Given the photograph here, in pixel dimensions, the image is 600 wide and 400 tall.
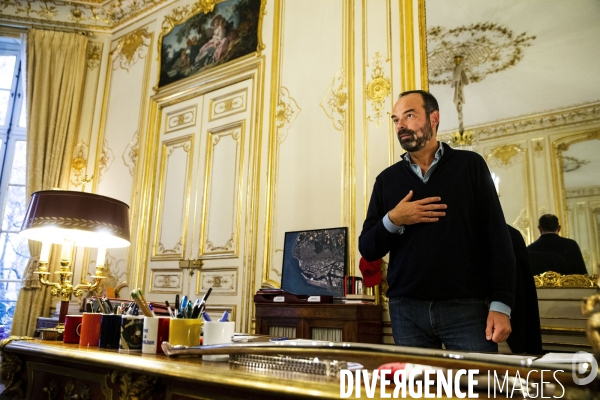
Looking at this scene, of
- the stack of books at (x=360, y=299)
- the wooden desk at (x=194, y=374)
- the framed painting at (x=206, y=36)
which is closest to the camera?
the wooden desk at (x=194, y=374)

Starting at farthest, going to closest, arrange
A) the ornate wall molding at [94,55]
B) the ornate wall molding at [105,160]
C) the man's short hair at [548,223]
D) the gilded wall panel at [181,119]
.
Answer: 1. the ornate wall molding at [94,55]
2. the ornate wall molding at [105,160]
3. the gilded wall panel at [181,119]
4. the man's short hair at [548,223]

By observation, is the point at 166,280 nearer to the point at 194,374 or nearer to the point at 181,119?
the point at 181,119

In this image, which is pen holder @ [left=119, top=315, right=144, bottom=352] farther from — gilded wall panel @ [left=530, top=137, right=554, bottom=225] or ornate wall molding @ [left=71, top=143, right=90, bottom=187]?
ornate wall molding @ [left=71, top=143, right=90, bottom=187]

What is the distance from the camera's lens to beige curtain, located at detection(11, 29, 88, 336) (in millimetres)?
4512

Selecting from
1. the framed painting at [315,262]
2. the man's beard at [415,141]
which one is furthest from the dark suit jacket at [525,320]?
the framed painting at [315,262]

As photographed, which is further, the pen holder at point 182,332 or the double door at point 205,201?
the double door at point 205,201

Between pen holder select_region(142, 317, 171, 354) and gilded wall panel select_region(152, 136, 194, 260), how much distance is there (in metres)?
3.02

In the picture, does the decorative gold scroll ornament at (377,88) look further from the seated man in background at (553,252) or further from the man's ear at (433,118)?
the man's ear at (433,118)

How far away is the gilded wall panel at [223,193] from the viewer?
377cm

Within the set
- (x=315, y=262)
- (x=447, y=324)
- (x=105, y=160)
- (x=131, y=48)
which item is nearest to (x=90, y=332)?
(x=447, y=324)

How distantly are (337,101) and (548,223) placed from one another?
66.6 inches

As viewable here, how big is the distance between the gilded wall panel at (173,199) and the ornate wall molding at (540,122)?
2.57m

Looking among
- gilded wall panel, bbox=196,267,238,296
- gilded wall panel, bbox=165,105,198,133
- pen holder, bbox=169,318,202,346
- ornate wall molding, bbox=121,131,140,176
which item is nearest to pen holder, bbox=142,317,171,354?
pen holder, bbox=169,318,202,346

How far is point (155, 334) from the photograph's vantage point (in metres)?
1.10
